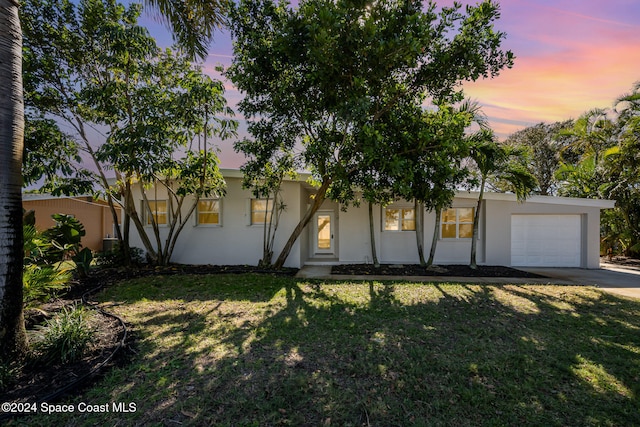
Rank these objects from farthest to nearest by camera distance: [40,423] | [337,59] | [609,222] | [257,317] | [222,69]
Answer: [609,222]
[222,69]
[337,59]
[257,317]
[40,423]

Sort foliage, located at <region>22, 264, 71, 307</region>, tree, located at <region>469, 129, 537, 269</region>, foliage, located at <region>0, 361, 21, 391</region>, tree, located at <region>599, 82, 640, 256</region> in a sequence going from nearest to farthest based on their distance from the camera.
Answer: foliage, located at <region>0, 361, 21, 391</region>, foliage, located at <region>22, 264, 71, 307</region>, tree, located at <region>469, 129, 537, 269</region>, tree, located at <region>599, 82, 640, 256</region>

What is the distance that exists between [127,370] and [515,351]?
510 centimetres

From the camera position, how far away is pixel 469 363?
3955 mm

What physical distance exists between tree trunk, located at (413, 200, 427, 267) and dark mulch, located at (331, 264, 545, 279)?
16.8 inches

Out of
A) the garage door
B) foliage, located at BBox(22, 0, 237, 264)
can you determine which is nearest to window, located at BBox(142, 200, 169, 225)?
foliage, located at BBox(22, 0, 237, 264)

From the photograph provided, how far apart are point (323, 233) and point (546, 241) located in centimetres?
891

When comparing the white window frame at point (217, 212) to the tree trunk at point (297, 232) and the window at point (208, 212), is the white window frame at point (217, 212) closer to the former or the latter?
the window at point (208, 212)

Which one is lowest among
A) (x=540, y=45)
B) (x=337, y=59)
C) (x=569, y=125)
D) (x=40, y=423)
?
(x=40, y=423)

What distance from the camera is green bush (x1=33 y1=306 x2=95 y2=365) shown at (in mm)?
3684

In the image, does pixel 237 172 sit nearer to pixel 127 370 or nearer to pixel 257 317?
pixel 257 317

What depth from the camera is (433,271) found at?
1037 cm

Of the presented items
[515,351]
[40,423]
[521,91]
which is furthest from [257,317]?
[521,91]

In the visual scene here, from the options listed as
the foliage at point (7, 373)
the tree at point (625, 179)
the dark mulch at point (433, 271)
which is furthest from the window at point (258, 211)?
the tree at point (625, 179)

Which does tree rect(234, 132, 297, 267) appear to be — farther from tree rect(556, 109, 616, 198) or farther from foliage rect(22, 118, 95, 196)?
tree rect(556, 109, 616, 198)
